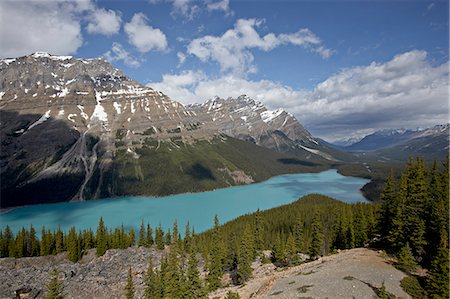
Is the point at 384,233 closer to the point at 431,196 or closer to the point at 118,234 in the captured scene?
the point at 431,196

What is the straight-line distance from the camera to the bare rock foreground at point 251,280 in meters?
39.6

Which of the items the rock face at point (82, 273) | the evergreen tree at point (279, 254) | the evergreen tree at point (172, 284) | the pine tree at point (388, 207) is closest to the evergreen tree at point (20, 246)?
the rock face at point (82, 273)

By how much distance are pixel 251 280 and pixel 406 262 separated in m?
32.5

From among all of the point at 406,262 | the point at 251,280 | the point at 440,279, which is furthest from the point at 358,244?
the point at 440,279

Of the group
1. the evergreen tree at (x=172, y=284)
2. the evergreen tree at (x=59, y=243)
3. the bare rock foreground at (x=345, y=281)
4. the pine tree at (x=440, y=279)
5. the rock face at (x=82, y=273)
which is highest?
the pine tree at (x=440, y=279)

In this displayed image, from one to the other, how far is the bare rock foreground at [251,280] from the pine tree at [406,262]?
1347mm

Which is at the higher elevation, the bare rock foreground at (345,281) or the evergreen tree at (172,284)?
the bare rock foreground at (345,281)

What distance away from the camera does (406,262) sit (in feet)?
144

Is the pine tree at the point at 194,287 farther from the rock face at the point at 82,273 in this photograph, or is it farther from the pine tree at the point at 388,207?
the pine tree at the point at 388,207

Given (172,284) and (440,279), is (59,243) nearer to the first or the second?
(172,284)

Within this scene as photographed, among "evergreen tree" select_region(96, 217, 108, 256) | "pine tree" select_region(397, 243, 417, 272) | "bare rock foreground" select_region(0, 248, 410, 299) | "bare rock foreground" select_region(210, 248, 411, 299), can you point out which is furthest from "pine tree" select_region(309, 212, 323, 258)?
"evergreen tree" select_region(96, 217, 108, 256)

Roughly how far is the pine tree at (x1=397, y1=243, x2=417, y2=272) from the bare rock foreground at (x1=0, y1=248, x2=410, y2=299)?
4.42 feet

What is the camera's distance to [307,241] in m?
102

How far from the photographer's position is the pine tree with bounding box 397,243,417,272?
144 ft
